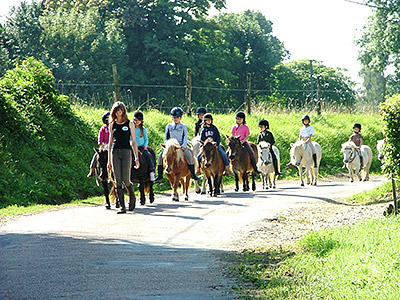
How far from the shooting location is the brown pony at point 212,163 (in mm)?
19422

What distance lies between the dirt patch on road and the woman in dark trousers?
3136mm

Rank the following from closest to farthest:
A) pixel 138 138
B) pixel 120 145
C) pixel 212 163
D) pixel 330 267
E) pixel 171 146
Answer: pixel 330 267 → pixel 120 145 → pixel 138 138 → pixel 171 146 → pixel 212 163

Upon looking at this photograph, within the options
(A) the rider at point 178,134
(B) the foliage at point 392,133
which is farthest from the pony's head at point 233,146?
(B) the foliage at point 392,133

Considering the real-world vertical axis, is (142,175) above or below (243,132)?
below

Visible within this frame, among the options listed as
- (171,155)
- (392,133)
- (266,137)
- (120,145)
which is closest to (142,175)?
(171,155)

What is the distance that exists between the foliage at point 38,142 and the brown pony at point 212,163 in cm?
429

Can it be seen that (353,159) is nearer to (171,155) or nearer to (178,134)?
(178,134)

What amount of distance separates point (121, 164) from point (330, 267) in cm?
732

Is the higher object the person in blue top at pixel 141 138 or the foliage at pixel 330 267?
the person in blue top at pixel 141 138

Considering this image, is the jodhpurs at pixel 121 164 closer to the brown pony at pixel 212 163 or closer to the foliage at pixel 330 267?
the brown pony at pixel 212 163

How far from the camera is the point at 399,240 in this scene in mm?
9633

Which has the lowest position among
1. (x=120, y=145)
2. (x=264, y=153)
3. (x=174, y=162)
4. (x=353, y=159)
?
(x=353, y=159)

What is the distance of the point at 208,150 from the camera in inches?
767

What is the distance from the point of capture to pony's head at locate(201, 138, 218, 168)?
63.5ft
